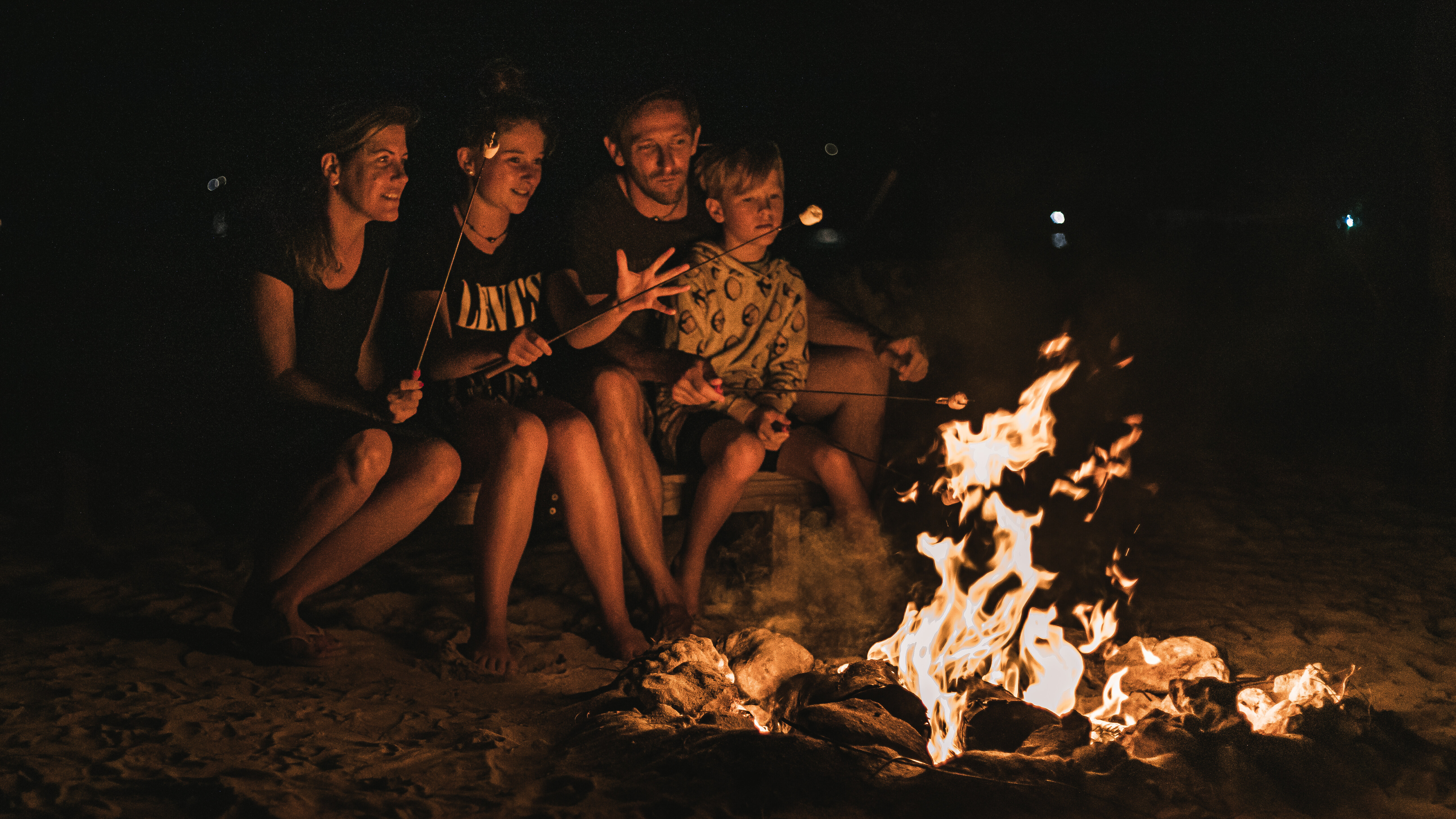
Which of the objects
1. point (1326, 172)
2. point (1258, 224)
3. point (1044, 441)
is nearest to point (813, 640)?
point (1044, 441)

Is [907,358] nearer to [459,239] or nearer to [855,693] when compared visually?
[855,693]

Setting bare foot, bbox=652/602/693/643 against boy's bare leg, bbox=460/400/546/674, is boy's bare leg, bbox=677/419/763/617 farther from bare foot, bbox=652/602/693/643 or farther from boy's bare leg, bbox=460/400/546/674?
boy's bare leg, bbox=460/400/546/674

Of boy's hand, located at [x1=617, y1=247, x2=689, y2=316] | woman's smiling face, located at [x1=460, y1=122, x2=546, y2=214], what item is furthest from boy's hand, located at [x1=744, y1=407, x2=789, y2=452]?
woman's smiling face, located at [x1=460, y1=122, x2=546, y2=214]

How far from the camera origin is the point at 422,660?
3.75 meters

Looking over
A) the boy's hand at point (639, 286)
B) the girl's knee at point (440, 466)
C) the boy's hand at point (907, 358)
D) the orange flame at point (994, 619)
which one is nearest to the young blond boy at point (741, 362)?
the boy's hand at point (639, 286)

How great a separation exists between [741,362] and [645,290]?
22.0 inches

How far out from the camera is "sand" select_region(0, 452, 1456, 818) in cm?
264

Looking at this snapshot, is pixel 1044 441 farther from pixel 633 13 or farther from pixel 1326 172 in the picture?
pixel 1326 172

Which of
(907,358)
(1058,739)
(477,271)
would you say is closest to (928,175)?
(907,358)

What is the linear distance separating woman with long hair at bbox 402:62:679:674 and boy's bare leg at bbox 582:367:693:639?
3.3 inches

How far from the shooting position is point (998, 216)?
8.23 m

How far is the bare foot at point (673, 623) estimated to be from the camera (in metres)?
3.89

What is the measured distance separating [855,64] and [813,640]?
341 centimetres

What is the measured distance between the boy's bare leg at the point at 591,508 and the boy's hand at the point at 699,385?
1.29 ft
